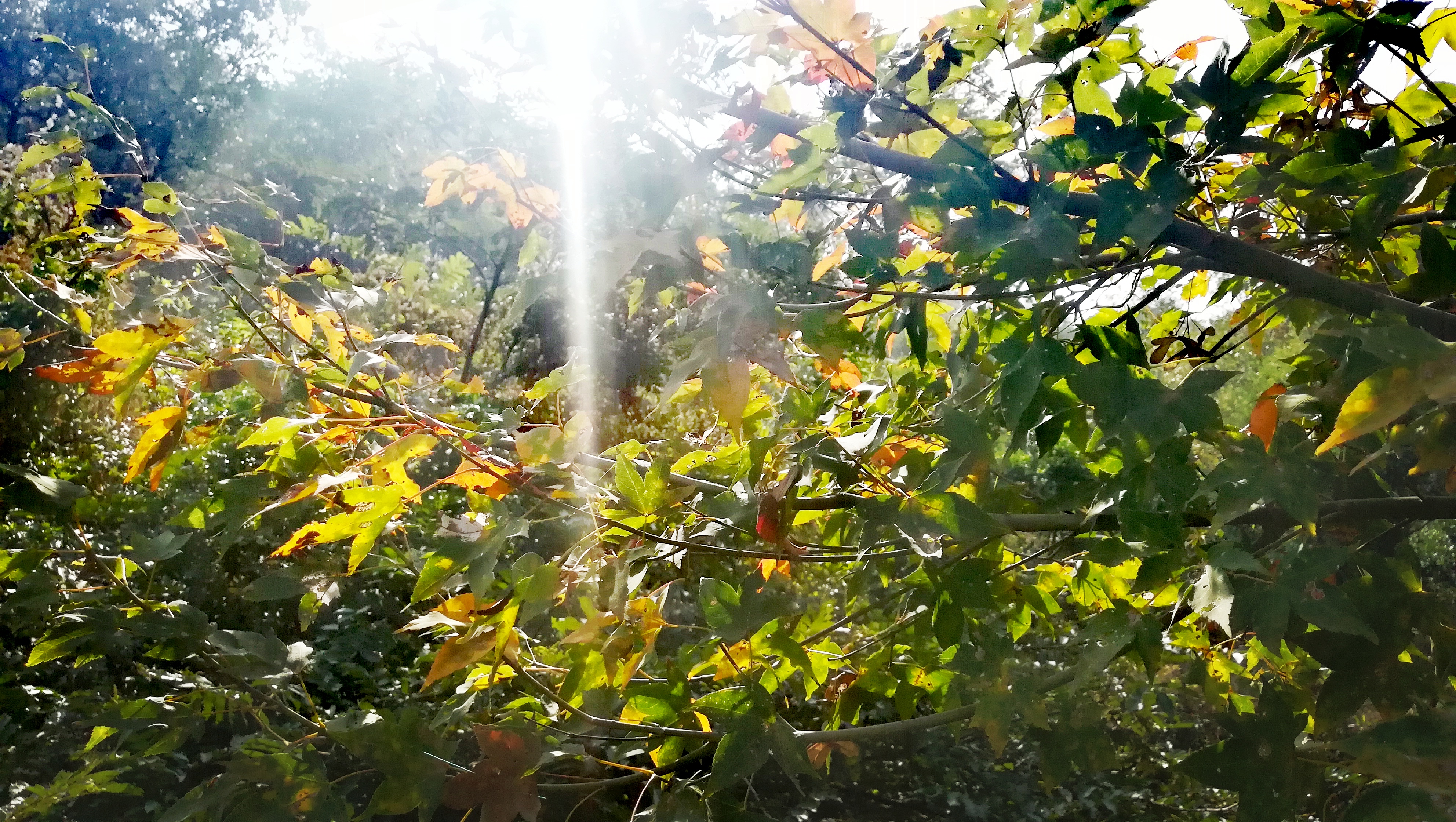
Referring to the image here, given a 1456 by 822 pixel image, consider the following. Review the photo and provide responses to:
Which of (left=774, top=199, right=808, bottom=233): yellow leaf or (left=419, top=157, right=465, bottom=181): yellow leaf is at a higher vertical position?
(left=419, top=157, right=465, bottom=181): yellow leaf

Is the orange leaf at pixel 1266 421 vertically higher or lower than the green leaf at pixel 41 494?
lower

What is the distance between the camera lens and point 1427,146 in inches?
43.7

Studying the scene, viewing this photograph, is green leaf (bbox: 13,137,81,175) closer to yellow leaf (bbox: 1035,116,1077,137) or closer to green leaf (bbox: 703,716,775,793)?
green leaf (bbox: 703,716,775,793)

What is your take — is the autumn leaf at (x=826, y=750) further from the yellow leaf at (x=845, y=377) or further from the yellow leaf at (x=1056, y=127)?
→ the yellow leaf at (x=1056, y=127)

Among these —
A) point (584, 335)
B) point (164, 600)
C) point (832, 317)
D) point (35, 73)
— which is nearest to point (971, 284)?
point (832, 317)

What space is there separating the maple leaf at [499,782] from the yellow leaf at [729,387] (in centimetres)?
48

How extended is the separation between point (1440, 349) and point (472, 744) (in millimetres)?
2552

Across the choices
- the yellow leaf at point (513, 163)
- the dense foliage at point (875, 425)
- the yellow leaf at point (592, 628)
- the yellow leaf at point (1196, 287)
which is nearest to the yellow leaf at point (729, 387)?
the dense foliage at point (875, 425)

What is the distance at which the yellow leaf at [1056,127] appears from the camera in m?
1.38

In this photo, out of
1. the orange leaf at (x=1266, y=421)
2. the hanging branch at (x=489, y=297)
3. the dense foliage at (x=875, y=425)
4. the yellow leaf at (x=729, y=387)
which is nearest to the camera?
the yellow leaf at (x=729, y=387)

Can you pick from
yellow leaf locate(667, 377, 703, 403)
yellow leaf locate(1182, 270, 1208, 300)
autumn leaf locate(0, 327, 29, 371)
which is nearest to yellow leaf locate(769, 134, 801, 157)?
yellow leaf locate(667, 377, 703, 403)

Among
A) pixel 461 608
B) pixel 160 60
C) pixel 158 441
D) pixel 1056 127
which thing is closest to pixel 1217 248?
pixel 1056 127

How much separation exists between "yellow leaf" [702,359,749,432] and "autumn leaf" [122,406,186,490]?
74cm

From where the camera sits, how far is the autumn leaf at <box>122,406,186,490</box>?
1173 millimetres
